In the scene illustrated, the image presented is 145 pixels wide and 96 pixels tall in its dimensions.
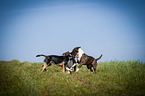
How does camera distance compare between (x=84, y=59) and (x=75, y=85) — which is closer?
(x=75, y=85)

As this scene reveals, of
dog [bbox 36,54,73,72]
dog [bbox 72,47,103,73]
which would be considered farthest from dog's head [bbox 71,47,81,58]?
dog [bbox 36,54,73,72]

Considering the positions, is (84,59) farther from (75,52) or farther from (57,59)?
(57,59)

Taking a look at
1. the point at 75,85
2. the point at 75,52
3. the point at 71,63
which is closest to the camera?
the point at 75,85

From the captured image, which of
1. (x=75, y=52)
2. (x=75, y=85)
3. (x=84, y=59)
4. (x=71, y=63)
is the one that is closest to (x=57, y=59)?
(x=71, y=63)

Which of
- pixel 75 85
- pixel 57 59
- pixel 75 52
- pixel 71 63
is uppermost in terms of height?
pixel 75 52

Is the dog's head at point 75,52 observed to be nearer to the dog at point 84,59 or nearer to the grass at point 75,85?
the dog at point 84,59

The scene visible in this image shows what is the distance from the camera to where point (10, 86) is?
10.3 m

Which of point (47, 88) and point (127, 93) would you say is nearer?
point (127, 93)

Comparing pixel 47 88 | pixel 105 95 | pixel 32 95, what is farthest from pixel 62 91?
pixel 105 95

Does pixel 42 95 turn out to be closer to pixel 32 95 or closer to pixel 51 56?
pixel 32 95

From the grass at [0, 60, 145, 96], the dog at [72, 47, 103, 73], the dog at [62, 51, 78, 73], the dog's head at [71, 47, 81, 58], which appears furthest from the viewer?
the dog at [62, 51, 78, 73]

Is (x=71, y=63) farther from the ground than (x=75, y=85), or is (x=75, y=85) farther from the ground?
(x=71, y=63)

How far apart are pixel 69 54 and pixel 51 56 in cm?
155

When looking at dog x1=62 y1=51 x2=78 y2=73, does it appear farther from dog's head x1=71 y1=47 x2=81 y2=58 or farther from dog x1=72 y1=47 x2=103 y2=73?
dog x1=72 y1=47 x2=103 y2=73
